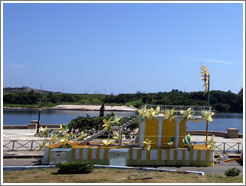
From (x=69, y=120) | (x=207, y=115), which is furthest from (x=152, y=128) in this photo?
(x=69, y=120)

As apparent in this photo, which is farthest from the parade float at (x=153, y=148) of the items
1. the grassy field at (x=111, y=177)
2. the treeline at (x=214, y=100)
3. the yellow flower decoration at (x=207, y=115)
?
the treeline at (x=214, y=100)

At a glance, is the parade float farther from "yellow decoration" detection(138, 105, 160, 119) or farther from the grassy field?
the grassy field

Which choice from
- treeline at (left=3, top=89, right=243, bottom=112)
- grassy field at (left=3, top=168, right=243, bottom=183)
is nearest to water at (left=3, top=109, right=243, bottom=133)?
treeline at (left=3, top=89, right=243, bottom=112)

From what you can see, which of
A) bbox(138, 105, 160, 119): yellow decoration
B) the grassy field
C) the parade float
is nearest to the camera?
the grassy field

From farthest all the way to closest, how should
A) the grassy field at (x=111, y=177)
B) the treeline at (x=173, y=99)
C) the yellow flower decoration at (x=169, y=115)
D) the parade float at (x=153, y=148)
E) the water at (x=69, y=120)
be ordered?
the treeline at (x=173, y=99)
the water at (x=69, y=120)
the yellow flower decoration at (x=169, y=115)
the parade float at (x=153, y=148)
the grassy field at (x=111, y=177)

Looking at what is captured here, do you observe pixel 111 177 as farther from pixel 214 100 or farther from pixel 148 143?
pixel 214 100

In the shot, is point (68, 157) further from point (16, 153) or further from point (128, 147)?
point (16, 153)

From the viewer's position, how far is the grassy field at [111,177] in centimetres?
1193

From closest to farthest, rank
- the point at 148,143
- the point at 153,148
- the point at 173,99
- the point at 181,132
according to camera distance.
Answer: the point at 148,143 < the point at 153,148 < the point at 181,132 < the point at 173,99

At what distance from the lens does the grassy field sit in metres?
11.9

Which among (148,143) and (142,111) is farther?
(142,111)

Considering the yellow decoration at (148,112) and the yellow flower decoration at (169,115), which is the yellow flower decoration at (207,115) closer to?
the yellow flower decoration at (169,115)

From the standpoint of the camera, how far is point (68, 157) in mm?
16500

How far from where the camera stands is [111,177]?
41.4 ft
